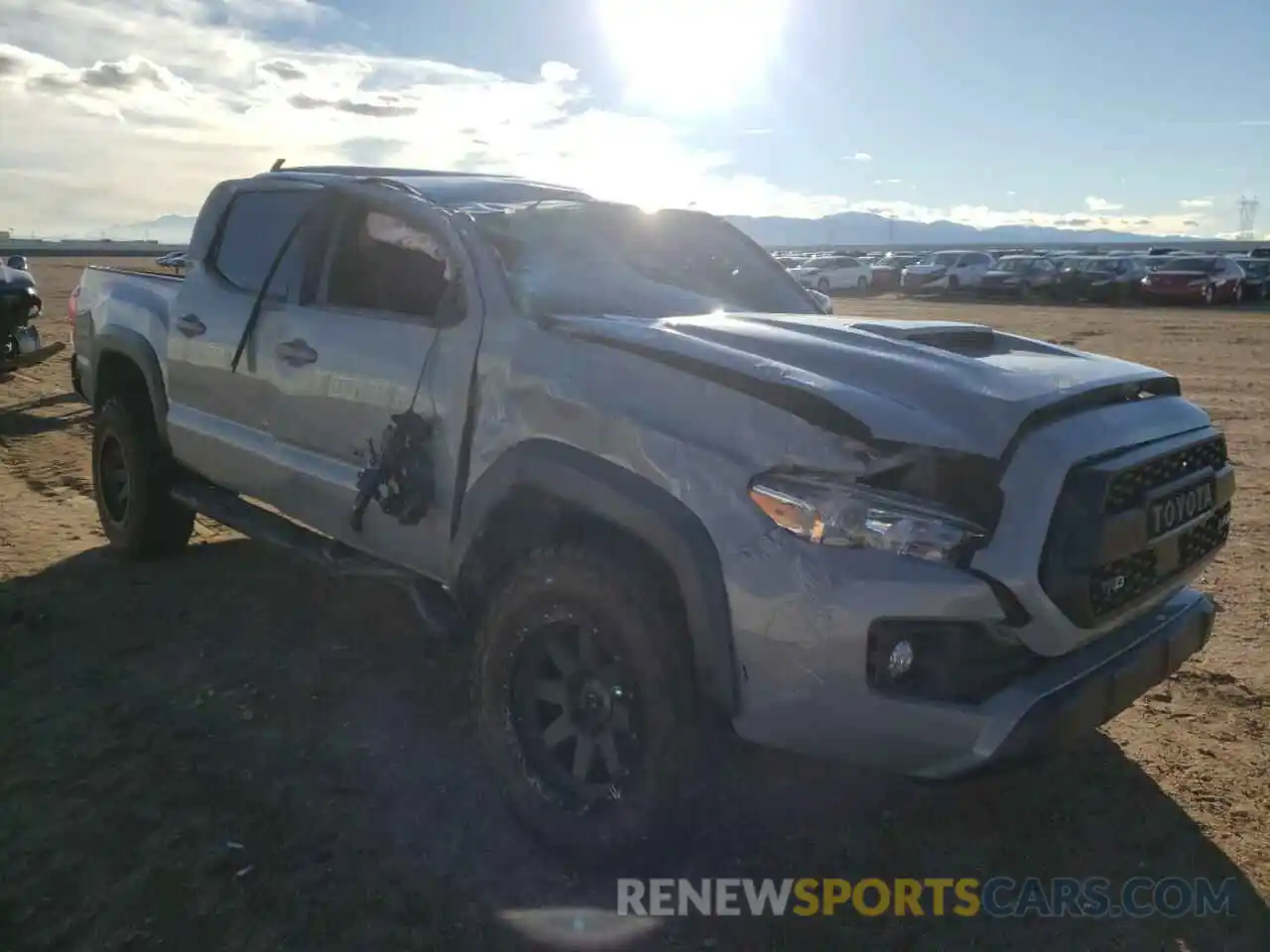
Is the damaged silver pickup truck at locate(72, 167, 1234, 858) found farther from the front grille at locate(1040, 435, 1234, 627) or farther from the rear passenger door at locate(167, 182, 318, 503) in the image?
the rear passenger door at locate(167, 182, 318, 503)

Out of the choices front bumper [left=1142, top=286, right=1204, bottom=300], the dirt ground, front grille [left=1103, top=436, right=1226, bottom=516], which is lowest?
the dirt ground

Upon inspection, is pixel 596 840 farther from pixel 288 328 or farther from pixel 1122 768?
pixel 288 328

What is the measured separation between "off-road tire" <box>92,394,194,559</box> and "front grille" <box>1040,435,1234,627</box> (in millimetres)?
4488

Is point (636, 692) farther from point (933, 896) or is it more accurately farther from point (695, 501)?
point (933, 896)

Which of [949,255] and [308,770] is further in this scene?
[949,255]

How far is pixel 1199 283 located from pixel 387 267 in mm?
33065

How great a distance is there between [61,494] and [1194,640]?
6998mm

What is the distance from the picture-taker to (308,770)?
11.9 feet

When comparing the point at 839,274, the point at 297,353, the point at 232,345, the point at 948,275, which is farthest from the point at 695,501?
the point at 839,274

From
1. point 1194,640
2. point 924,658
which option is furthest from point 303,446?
point 1194,640

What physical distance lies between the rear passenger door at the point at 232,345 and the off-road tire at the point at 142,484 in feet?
1.34

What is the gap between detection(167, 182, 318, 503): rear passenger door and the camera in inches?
175

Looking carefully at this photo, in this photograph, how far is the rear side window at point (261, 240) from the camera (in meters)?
4.41

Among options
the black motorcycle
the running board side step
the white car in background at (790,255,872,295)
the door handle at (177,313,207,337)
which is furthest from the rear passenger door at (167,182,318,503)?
the white car in background at (790,255,872,295)
